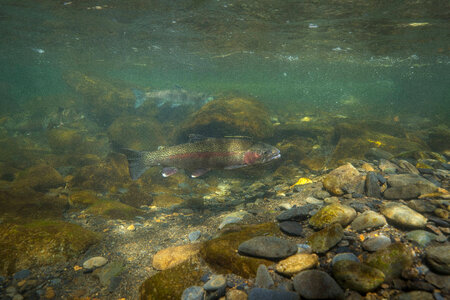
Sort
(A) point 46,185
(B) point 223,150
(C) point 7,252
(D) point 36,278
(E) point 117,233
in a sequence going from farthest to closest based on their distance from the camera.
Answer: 1. (A) point 46,185
2. (B) point 223,150
3. (E) point 117,233
4. (C) point 7,252
5. (D) point 36,278

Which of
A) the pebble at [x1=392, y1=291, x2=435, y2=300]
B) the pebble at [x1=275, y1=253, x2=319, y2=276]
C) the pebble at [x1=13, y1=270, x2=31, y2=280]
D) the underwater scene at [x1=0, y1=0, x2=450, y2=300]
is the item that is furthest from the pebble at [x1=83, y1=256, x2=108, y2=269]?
the pebble at [x1=392, y1=291, x2=435, y2=300]

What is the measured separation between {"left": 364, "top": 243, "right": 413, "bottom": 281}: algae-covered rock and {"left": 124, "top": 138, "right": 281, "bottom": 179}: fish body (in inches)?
136

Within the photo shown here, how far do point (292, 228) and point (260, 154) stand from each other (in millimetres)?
2567

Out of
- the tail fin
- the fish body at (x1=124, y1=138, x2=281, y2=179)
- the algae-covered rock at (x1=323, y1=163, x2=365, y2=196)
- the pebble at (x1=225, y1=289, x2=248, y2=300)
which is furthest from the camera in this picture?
the tail fin

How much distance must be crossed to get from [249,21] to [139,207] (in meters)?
14.5

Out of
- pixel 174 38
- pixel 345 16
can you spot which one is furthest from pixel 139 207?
pixel 174 38

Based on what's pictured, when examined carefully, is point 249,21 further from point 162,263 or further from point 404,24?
point 162,263

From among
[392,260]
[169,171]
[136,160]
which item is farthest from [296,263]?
[136,160]

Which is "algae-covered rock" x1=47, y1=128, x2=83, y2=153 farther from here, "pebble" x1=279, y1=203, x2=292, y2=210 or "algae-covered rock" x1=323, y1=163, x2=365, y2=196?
"algae-covered rock" x1=323, y1=163, x2=365, y2=196

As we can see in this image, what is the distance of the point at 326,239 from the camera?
8.59 feet

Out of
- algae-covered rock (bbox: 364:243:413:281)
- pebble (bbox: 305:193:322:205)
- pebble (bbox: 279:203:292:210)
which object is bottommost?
pebble (bbox: 279:203:292:210)

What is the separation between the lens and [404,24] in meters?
14.5

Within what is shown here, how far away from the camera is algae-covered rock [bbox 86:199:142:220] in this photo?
546 cm

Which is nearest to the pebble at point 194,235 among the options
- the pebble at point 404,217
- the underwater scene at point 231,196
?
the underwater scene at point 231,196
